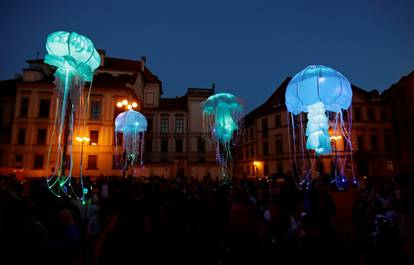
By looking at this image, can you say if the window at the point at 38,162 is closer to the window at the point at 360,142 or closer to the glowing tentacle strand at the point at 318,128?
the glowing tentacle strand at the point at 318,128

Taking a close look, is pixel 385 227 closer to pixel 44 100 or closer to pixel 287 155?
pixel 287 155

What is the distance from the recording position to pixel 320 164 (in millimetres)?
31172

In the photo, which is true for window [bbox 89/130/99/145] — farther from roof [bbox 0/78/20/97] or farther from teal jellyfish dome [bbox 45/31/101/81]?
teal jellyfish dome [bbox 45/31/101/81]

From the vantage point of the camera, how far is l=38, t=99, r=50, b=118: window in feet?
89.9

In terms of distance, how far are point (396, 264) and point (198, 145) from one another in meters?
34.5

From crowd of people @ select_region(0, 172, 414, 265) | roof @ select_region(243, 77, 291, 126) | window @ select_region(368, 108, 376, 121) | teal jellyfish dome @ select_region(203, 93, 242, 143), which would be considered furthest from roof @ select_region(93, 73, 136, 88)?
window @ select_region(368, 108, 376, 121)

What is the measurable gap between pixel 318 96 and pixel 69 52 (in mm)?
8448

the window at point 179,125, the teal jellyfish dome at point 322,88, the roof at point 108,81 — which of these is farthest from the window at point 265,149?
the teal jellyfish dome at point 322,88

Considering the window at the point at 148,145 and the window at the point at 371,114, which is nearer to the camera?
the window at the point at 371,114

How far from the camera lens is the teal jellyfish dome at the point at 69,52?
757 centimetres

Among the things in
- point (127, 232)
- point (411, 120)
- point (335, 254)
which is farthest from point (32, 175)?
point (411, 120)

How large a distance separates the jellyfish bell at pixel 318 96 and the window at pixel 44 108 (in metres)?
30.1

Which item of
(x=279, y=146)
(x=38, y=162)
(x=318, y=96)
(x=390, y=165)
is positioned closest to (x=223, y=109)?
(x=318, y=96)

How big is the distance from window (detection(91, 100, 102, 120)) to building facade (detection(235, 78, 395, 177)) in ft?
78.5
